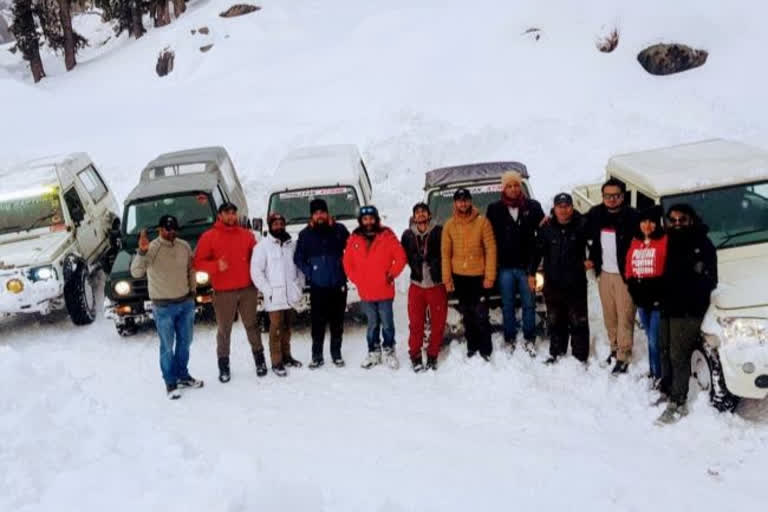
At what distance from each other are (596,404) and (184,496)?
358cm

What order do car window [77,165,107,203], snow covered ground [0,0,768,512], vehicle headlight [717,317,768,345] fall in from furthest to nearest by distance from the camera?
car window [77,165,107,203] < vehicle headlight [717,317,768,345] < snow covered ground [0,0,768,512]

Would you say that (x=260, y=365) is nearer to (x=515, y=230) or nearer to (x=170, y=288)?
(x=170, y=288)

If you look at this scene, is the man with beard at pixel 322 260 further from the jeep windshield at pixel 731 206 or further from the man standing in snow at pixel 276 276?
the jeep windshield at pixel 731 206

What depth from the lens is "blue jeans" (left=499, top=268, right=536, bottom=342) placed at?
298 inches

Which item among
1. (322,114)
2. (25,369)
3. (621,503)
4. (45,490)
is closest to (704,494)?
(621,503)

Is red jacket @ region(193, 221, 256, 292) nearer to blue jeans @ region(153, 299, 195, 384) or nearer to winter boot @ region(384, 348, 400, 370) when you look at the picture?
blue jeans @ region(153, 299, 195, 384)

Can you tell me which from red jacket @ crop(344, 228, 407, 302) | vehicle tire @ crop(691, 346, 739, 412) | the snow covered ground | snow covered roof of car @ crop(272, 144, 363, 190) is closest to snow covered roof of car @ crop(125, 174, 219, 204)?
snow covered roof of car @ crop(272, 144, 363, 190)

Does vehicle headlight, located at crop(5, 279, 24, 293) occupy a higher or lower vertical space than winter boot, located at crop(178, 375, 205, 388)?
higher

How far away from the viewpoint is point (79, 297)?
10109 millimetres

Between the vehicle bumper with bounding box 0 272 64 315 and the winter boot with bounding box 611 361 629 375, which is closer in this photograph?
the winter boot with bounding box 611 361 629 375

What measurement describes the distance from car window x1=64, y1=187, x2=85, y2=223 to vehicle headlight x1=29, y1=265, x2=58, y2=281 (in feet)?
5.03

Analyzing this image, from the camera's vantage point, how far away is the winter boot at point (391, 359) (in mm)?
7719

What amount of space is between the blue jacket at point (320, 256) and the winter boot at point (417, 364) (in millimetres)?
1116

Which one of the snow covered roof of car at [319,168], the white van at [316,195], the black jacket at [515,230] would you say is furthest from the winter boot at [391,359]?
the snow covered roof of car at [319,168]
